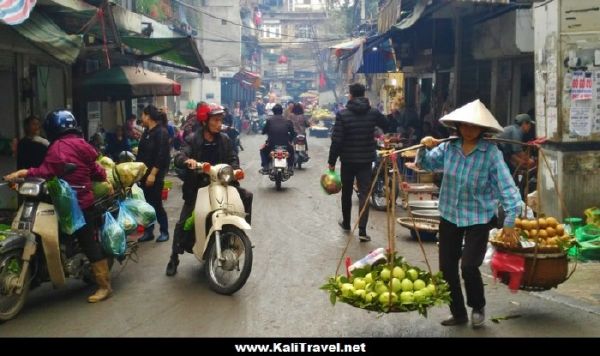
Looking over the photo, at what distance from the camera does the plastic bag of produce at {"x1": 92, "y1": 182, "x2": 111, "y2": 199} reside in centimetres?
660

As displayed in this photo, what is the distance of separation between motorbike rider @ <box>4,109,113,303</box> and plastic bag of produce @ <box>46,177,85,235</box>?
10 centimetres

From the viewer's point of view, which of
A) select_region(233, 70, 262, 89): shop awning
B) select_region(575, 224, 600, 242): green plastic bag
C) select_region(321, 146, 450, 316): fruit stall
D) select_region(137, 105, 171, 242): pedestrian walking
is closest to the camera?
select_region(321, 146, 450, 316): fruit stall

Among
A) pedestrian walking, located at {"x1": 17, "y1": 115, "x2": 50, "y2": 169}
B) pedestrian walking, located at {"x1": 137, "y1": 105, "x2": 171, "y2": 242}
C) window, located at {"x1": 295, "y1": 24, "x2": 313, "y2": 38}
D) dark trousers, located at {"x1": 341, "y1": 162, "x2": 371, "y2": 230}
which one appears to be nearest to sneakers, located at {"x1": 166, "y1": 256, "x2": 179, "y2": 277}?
pedestrian walking, located at {"x1": 137, "y1": 105, "x2": 171, "y2": 242}

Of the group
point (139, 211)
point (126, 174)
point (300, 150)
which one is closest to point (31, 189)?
point (126, 174)

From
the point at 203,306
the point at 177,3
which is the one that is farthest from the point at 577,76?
the point at 177,3

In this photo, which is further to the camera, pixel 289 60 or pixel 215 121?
pixel 289 60

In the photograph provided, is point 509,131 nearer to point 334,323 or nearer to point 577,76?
point 577,76

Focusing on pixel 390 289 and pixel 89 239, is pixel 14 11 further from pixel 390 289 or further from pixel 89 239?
pixel 390 289

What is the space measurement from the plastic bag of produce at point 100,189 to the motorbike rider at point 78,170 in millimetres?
296

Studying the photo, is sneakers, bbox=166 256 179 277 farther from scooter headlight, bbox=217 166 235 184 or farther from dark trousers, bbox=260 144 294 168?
dark trousers, bbox=260 144 294 168

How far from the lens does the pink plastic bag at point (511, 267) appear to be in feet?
17.9

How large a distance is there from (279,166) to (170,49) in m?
3.33

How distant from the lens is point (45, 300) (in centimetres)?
635
